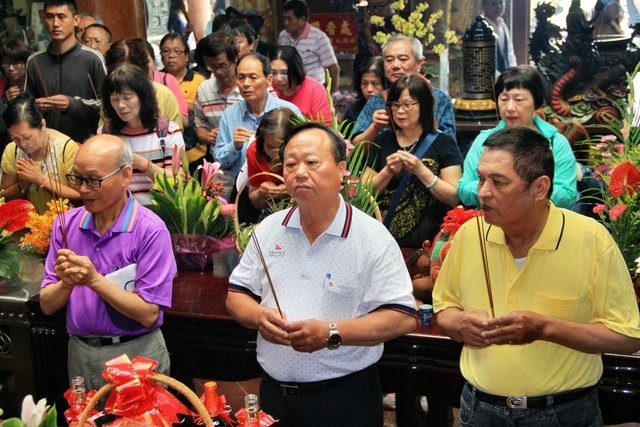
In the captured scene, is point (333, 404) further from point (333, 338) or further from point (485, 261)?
point (485, 261)

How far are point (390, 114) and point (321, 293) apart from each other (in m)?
1.53

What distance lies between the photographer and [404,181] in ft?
12.2

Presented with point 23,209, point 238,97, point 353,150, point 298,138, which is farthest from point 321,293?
point 238,97

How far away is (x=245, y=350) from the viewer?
327 cm

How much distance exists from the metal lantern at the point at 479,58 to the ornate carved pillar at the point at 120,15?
2.60 metres

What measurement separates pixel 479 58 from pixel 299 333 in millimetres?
4802

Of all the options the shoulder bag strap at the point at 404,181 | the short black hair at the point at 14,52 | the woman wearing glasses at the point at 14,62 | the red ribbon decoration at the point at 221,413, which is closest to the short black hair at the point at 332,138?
the red ribbon decoration at the point at 221,413

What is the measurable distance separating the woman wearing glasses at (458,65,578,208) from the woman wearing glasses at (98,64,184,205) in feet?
4.35

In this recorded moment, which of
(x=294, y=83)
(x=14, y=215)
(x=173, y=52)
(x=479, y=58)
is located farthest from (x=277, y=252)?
(x=479, y=58)

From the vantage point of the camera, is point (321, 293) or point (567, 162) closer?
point (321, 293)

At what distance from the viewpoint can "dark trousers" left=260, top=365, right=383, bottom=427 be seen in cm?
246

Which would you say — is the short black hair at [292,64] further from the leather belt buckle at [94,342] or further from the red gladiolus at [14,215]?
the leather belt buckle at [94,342]

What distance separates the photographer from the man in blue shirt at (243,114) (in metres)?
4.46

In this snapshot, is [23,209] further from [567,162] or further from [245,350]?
[567,162]
